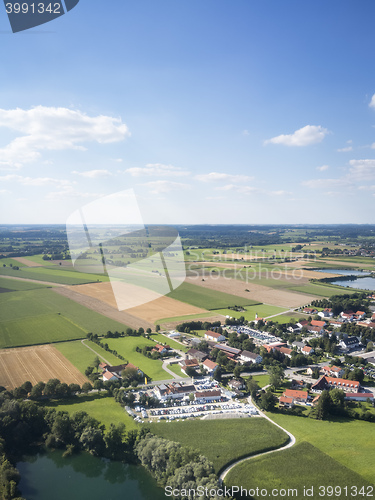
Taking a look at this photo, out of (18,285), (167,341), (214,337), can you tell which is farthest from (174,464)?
(18,285)

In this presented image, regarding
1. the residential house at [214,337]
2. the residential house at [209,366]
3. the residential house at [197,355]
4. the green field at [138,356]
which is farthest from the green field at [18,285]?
the residential house at [209,366]

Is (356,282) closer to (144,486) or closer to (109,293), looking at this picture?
(109,293)

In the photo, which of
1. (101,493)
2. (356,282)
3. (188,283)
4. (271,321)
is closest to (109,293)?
(188,283)

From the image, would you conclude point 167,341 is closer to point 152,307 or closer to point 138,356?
point 138,356

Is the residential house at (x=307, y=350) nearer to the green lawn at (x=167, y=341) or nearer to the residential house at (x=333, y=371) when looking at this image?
the residential house at (x=333, y=371)

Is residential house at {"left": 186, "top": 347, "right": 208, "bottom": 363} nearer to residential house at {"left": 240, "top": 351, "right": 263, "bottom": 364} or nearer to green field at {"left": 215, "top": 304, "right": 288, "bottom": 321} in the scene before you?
residential house at {"left": 240, "top": 351, "right": 263, "bottom": 364}

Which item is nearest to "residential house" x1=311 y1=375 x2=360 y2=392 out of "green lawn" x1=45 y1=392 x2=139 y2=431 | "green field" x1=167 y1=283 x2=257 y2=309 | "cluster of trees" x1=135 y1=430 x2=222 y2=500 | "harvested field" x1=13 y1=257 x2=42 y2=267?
"cluster of trees" x1=135 y1=430 x2=222 y2=500

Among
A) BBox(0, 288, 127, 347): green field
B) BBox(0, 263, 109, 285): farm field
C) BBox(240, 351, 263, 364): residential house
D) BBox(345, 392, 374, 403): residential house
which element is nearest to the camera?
BBox(345, 392, 374, 403): residential house
